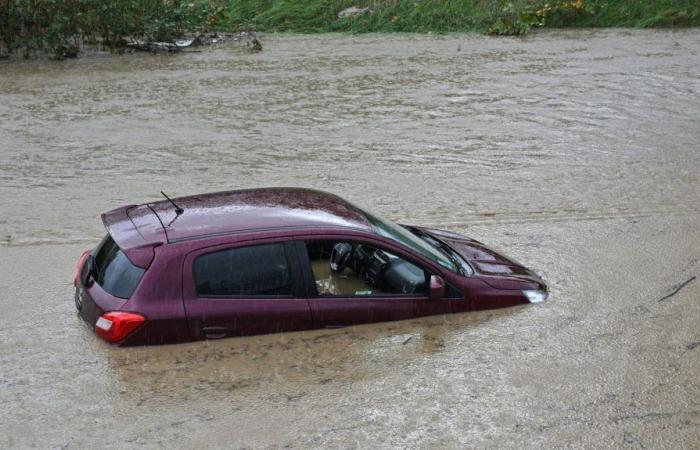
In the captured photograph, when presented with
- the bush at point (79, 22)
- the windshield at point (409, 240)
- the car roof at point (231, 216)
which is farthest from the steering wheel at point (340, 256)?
the bush at point (79, 22)

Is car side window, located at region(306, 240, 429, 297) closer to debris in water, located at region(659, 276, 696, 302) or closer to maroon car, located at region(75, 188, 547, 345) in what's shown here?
maroon car, located at region(75, 188, 547, 345)

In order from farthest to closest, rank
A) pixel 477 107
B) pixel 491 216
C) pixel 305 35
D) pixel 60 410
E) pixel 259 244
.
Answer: pixel 305 35
pixel 477 107
pixel 491 216
pixel 259 244
pixel 60 410

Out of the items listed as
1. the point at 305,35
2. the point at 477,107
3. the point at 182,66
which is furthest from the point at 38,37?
the point at 477,107

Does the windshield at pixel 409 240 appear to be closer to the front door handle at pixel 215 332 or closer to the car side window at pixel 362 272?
the car side window at pixel 362 272

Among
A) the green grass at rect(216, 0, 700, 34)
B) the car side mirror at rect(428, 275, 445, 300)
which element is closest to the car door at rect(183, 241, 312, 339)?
the car side mirror at rect(428, 275, 445, 300)

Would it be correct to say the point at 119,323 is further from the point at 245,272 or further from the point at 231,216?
the point at 231,216

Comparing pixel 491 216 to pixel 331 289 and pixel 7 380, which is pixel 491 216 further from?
pixel 7 380

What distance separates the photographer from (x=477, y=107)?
17750 mm

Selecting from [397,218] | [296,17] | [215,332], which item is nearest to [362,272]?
[215,332]

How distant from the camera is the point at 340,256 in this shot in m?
7.05

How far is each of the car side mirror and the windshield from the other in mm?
205

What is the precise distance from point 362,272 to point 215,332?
48.5 inches

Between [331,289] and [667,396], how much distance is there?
2518mm

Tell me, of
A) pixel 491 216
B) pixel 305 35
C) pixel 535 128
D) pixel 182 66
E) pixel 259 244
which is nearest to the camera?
pixel 259 244
